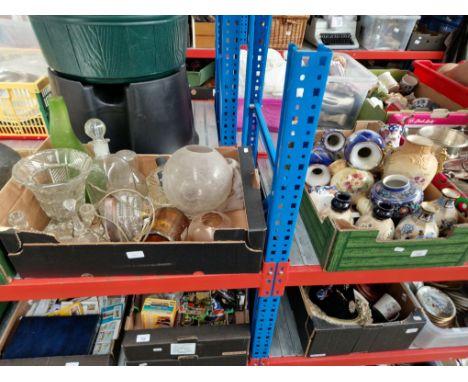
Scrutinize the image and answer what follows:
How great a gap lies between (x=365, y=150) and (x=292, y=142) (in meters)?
0.44

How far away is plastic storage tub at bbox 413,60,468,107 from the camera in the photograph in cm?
128

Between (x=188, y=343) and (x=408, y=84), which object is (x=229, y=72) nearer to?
(x=188, y=343)

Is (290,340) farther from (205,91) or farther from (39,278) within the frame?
(205,91)

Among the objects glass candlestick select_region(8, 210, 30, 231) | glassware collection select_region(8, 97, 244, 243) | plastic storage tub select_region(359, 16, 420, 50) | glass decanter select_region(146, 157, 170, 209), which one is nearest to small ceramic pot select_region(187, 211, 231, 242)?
glassware collection select_region(8, 97, 244, 243)

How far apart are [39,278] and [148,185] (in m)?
0.31

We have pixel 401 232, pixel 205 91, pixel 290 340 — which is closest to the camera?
pixel 401 232

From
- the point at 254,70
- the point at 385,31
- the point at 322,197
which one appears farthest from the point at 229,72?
the point at 385,31

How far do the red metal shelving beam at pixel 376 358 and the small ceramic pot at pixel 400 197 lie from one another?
0.52 m

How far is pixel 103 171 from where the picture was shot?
743mm

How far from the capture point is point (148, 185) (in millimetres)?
797

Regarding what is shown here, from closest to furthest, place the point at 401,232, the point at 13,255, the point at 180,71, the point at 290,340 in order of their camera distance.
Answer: the point at 13,255 → the point at 401,232 → the point at 180,71 → the point at 290,340

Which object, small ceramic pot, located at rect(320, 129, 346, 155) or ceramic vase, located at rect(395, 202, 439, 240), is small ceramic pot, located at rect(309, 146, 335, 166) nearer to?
small ceramic pot, located at rect(320, 129, 346, 155)
